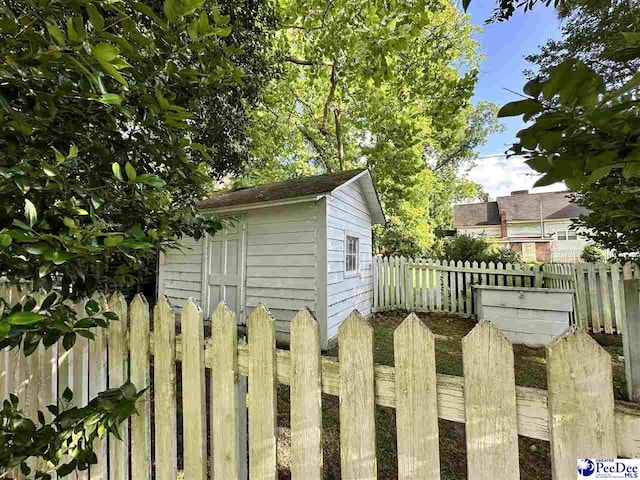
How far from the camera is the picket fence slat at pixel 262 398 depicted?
114 centimetres

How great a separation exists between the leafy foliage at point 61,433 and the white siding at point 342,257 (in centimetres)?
378

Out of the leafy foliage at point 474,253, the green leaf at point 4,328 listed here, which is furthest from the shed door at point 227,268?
the leafy foliage at point 474,253

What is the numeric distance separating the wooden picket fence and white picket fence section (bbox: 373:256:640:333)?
6.00 meters

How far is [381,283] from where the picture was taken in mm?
8422

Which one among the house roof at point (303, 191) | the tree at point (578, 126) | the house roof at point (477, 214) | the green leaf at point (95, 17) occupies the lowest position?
the tree at point (578, 126)

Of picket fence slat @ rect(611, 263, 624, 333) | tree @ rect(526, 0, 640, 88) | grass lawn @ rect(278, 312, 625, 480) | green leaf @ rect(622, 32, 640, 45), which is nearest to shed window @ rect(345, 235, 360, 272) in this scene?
grass lawn @ rect(278, 312, 625, 480)

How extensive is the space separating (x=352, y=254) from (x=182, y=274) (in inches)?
150

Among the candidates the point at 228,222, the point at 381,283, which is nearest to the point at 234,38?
the point at 228,222

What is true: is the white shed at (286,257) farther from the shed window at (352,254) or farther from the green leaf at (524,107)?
the green leaf at (524,107)

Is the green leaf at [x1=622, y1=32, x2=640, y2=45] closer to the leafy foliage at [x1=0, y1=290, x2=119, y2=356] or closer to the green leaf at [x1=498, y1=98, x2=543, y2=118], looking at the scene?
the green leaf at [x1=498, y1=98, x2=543, y2=118]

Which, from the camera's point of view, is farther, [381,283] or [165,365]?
[381,283]

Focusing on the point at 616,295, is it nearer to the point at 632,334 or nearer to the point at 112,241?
the point at 632,334

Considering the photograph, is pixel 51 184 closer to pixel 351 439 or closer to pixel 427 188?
pixel 351 439

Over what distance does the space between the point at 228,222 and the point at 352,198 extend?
5.48 meters
